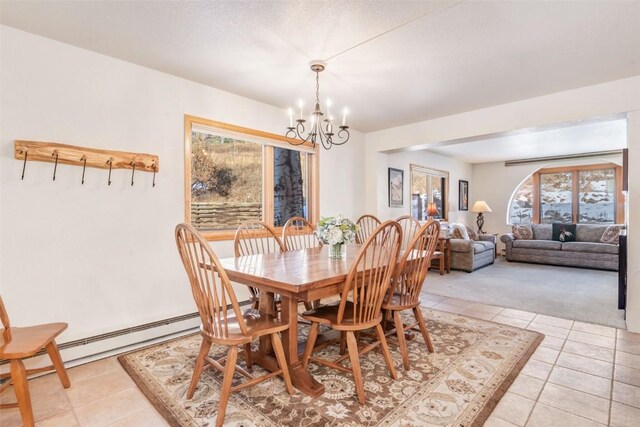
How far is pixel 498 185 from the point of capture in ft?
27.3

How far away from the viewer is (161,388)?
2.04 meters

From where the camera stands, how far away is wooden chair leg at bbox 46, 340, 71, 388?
1.99 metres

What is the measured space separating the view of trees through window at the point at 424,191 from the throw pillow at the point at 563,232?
2.19 meters

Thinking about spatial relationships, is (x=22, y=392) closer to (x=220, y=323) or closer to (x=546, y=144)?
(x=220, y=323)

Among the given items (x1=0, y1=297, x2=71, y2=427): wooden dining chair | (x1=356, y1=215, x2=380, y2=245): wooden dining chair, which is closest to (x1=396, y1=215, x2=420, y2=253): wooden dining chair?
(x1=356, y1=215, x2=380, y2=245): wooden dining chair

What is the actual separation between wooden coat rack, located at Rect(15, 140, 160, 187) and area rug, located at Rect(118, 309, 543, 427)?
1479 mm

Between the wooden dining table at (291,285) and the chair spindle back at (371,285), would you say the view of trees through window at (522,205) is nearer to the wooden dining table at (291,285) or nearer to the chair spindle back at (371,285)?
the wooden dining table at (291,285)

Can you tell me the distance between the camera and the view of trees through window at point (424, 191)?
6477mm

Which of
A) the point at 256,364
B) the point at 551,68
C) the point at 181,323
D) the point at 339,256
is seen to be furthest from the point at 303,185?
the point at 551,68

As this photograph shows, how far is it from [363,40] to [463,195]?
6.80 metres

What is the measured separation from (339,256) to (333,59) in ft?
5.17

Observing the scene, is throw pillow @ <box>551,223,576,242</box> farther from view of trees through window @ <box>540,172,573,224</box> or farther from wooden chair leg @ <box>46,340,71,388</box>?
wooden chair leg @ <box>46,340,71,388</box>

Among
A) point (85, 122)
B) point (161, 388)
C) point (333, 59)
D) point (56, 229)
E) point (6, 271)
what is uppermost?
point (333, 59)

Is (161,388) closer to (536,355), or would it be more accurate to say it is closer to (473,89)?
(536,355)
